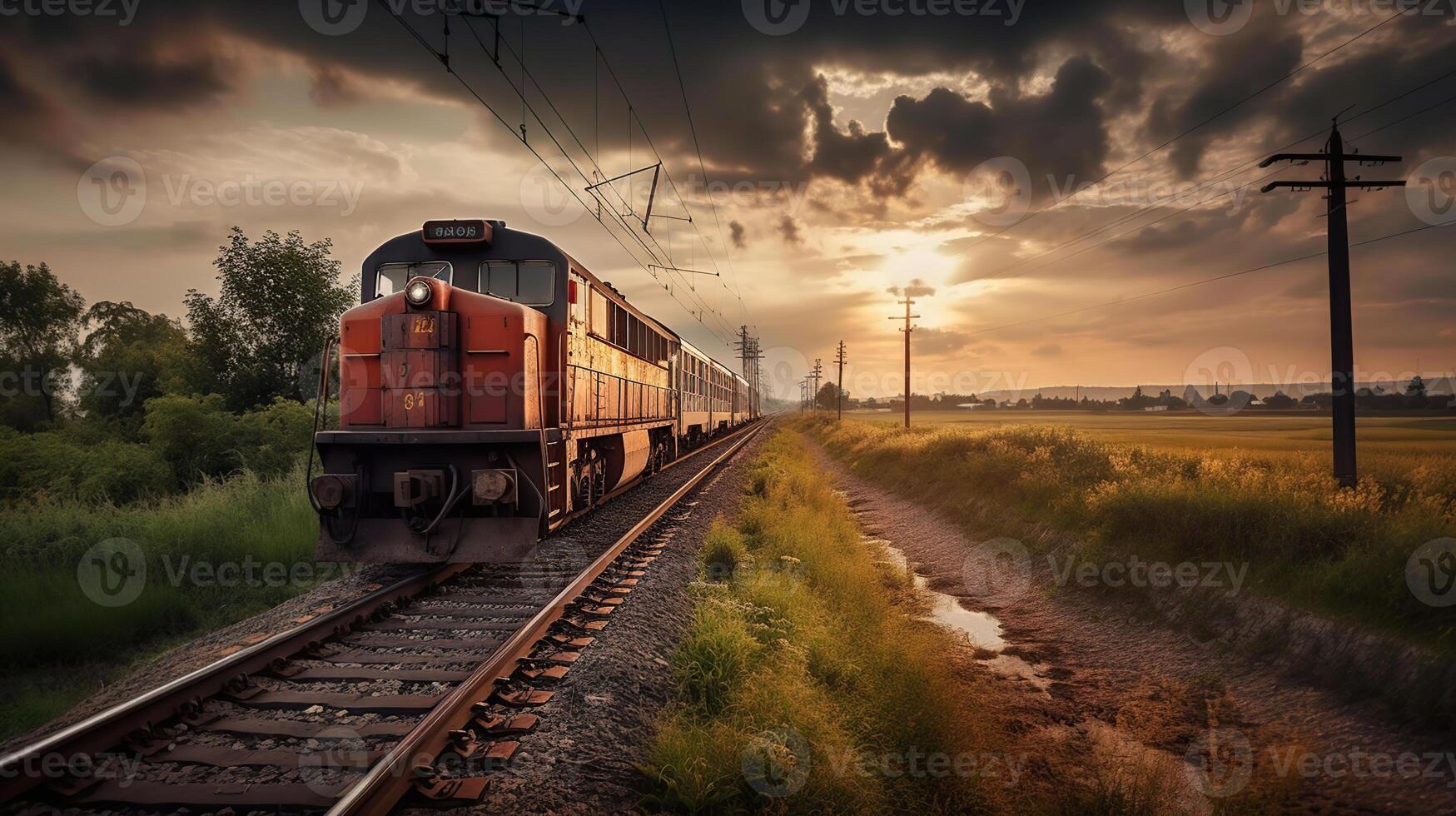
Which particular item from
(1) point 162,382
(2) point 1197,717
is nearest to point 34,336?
(1) point 162,382

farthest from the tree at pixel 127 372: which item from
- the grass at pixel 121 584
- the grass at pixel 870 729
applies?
the grass at pixel 870 729

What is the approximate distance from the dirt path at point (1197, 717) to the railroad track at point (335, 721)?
4.23 m

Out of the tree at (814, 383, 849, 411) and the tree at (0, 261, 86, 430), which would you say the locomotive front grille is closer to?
the tree at (0, 261, 86, 430)

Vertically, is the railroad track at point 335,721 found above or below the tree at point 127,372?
below

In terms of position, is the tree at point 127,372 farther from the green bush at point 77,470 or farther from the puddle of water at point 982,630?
the puddle of water at point 982,630

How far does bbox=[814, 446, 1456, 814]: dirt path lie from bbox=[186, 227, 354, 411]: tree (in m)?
26.0

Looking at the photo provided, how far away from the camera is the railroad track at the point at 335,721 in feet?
11.0

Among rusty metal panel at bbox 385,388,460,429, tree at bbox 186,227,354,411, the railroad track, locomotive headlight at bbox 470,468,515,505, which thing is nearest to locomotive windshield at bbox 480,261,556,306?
rusty metal panel at bbox 385,388,460,429

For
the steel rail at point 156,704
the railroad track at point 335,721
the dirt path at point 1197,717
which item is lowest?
the dirt path at point 1197,717

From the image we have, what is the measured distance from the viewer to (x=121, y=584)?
738 centimetres

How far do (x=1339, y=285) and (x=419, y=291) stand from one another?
15.6 m

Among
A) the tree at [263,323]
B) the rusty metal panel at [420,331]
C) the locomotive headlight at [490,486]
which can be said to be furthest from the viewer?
the tree at [263,323]

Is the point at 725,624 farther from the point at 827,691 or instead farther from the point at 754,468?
the point at 754,468

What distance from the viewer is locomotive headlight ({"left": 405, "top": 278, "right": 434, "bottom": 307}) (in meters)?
7.50
